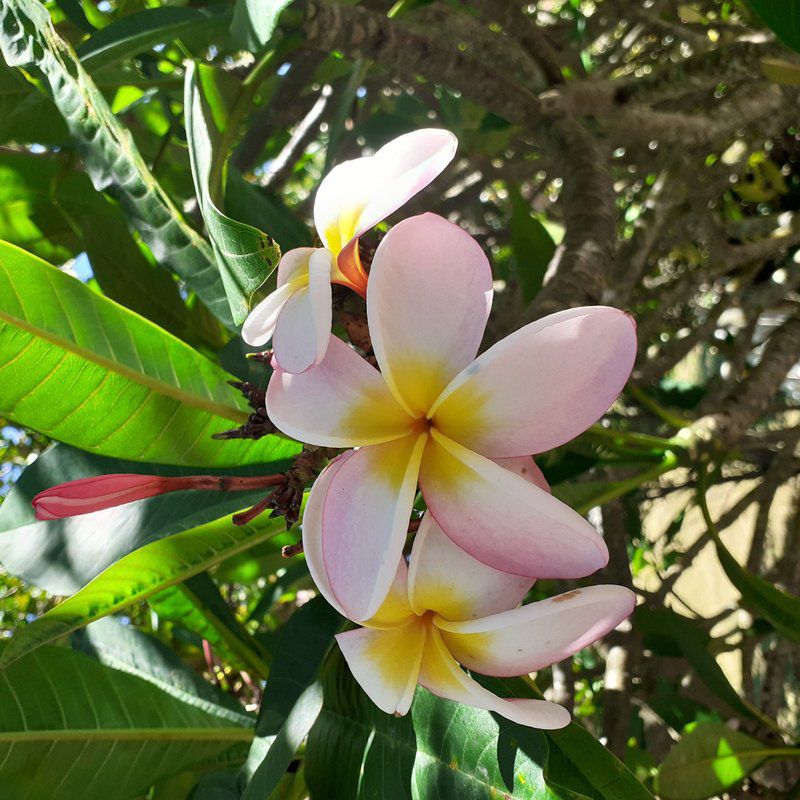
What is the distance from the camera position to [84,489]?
47 centimetres

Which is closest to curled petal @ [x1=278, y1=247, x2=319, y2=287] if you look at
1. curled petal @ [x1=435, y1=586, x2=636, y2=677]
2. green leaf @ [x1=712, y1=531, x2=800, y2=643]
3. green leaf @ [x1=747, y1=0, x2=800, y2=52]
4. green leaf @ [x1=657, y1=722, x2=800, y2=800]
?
curled petal @ [x1=435, y1=586, x2=636, y2=677]

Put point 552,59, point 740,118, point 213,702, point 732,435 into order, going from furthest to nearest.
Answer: point 740,118 → point 552,59 → point 732,435 → point 213,702

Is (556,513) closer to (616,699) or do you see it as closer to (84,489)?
(84,489)

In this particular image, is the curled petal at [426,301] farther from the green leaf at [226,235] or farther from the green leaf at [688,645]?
the green leaf at [688,645]

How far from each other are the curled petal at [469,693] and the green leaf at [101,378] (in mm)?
258

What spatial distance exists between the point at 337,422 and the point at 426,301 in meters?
0.07

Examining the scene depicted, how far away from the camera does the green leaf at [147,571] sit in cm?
52

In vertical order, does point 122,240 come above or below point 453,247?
below

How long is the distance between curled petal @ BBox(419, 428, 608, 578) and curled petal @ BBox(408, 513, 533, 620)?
4cm

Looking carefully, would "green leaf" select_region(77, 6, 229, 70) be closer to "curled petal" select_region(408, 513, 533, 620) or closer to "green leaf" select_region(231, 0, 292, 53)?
"green leaf" select_region(231, 0, 292, 53)

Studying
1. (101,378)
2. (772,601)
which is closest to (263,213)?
(101,378)

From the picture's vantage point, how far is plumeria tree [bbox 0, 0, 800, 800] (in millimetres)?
357

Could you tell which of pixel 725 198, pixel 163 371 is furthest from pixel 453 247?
pixel 725 198

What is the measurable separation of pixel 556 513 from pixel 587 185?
68 cm
